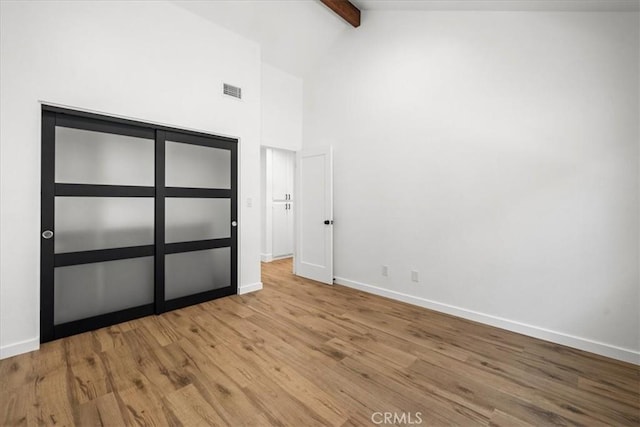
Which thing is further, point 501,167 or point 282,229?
point 282,229

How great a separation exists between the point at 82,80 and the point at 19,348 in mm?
2400

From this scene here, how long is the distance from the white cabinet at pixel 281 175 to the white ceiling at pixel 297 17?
1.99 m

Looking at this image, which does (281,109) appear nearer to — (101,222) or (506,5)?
(101,222)

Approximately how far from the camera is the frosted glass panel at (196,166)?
128 inches

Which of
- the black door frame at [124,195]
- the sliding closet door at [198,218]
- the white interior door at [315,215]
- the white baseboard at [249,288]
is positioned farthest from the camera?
the white interior door at [315,215]

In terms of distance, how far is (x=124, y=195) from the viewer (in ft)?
9.53

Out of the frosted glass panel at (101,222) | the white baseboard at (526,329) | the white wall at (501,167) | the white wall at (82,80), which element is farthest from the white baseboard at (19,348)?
the white baseboard at (526,329)

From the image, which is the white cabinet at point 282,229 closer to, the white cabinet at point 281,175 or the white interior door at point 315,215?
the white cabinet at point 281,175

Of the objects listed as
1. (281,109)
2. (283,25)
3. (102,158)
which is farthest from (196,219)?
(283,25)

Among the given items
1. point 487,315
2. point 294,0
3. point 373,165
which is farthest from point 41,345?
point 294,0

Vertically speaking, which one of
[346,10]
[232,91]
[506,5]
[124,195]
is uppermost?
[346,10]

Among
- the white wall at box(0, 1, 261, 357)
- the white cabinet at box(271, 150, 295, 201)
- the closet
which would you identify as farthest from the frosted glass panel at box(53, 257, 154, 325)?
the white cabinet at box(271, 150, 295, 201)

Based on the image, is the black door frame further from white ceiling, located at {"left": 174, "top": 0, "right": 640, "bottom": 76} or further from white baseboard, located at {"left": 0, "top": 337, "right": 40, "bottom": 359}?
white ceiling, located at {"left": 174, "top": 0, "right": 640, "bottom": 76}

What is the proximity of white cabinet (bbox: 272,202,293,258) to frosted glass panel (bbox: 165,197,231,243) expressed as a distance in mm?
2470
